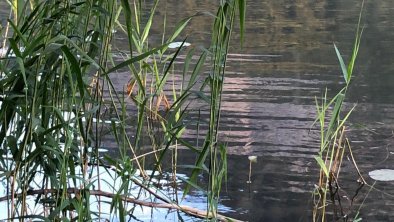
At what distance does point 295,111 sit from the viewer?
650cm

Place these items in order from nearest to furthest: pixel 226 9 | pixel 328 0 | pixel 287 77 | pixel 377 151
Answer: pixel 226 9 < pixel 377 151 < pixel 287 77 < pixel 328 0

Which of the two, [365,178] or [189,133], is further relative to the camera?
[189,133]

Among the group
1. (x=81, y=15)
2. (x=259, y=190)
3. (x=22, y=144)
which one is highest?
(x=81, y=15)

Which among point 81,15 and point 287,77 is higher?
point 81,15

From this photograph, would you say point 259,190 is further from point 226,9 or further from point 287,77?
point 287,77

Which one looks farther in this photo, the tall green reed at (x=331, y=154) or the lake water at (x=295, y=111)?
the lake water at (x=295, y=111)

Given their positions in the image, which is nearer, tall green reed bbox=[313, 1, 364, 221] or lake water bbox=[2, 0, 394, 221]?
tall green reed bbox=[313, 1, 364, 221]

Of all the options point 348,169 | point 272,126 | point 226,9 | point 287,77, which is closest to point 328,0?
point 287,77

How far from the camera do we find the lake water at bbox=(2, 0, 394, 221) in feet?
14.4

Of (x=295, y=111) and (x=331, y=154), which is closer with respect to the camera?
(x=331, y=154)

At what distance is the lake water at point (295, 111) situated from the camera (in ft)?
14.4

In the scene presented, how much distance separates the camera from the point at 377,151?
534 centimetres

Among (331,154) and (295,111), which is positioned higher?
(331,154)

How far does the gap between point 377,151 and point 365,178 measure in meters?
0.64
